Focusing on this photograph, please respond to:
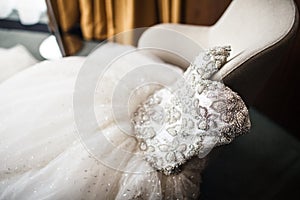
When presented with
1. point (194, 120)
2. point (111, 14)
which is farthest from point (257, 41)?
point (111, 14)

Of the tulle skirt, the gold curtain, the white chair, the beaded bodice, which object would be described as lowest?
the gold curtain

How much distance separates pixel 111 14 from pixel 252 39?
1.26 metres

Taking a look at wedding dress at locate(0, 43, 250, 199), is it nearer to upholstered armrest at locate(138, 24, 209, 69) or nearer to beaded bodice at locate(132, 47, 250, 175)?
beaded bodice at locate(132, 47, 250, 175)

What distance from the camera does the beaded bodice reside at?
2.77ft

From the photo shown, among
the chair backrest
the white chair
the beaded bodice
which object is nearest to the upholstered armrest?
the white chair

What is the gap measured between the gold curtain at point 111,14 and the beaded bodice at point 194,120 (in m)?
0.98

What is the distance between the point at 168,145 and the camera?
944mm

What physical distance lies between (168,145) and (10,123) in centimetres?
50

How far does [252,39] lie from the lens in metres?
0.97

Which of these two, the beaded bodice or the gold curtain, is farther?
the gold curtain

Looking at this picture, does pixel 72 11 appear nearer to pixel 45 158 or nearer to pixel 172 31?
pixel 172 31

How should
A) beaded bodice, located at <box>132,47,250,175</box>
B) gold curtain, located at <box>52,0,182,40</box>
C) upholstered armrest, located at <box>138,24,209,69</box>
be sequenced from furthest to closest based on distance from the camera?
1. gold curtain, located at <box>52,0,182,40</box>
2. upholstered armrest, located at <box>138,24,209,69</box>
3. beaded bodice, located at <box>132,47,250,175</box>

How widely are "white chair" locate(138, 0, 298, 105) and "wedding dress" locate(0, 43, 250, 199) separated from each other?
2.2 inches

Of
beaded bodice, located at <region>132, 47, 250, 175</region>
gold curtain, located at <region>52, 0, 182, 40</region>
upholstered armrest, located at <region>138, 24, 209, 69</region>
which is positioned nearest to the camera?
beaded bodice, located at <region>132, 47, 250, 175</region>
